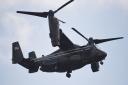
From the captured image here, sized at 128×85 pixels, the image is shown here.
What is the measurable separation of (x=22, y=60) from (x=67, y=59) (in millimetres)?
8478

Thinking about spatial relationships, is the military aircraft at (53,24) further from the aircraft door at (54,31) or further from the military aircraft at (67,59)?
the military aircraft at (67,59)

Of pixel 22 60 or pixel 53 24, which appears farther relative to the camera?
pixel 22 60

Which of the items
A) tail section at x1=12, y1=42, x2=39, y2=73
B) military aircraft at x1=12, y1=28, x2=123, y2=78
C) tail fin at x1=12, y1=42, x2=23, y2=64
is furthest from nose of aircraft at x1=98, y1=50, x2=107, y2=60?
tail fin at x1=12, y1=42, x2=23, y2=64

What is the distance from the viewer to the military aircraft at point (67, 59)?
240 feet

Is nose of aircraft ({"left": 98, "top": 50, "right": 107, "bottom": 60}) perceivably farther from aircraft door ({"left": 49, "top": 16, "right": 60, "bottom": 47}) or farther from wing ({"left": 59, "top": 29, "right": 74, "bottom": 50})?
aircraft door ({"left": 49, "top": 16, "right": 60, "bottom": 47})

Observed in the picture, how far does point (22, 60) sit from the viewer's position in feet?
247

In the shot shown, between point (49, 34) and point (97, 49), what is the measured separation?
11.8 metres

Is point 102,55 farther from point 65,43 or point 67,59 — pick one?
point 65,43

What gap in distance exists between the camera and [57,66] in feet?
242

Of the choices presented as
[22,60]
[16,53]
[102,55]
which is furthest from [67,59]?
[16,53]

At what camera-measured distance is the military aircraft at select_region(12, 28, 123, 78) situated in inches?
2881

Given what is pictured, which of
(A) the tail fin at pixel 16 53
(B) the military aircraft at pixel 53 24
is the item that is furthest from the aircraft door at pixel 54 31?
(A) the tail fin at pixel 16 53

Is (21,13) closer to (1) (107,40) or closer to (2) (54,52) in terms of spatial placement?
(2) (54,52)

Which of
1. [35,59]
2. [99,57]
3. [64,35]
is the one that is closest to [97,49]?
[99,57]
